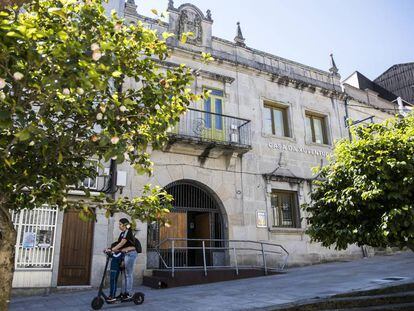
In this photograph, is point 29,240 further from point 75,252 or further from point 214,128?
point 214,128

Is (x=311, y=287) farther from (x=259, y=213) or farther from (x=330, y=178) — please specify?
(x=259, y=213)

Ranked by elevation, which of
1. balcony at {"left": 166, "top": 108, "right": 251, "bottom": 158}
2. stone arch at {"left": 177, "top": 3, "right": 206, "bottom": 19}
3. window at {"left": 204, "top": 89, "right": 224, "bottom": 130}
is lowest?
balcony at {"left": 166, "top": 108, "right": 251, "bottom": 158}

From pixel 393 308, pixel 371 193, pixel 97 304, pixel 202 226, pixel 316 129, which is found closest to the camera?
pixel 371 193

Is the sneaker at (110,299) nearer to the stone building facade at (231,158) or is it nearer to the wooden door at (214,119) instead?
the stone building facade at (231,158)

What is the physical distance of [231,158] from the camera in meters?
13.2

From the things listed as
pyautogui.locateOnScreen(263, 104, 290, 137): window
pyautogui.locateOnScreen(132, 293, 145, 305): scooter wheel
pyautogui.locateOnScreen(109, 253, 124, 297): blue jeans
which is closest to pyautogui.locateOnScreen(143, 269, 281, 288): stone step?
pyautogui.locateOnScreen(132, 293, 145, 305): scooter wheel

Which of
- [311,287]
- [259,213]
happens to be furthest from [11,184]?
[259,213]

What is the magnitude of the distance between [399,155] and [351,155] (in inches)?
28.2

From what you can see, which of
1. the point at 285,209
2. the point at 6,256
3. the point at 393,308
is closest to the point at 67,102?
the point at 6,256

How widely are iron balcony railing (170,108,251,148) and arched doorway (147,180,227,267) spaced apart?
5.43 feet

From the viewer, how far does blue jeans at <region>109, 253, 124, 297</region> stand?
7.02m

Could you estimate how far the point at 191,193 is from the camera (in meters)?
12.8

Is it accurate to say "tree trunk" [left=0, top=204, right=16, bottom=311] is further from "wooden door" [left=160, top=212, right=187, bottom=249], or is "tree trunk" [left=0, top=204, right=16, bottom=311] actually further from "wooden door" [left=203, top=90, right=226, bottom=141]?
"wooden door" [left=203, top=90, right=226, bottom=141]

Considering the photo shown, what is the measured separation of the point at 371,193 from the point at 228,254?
755 centimetres
